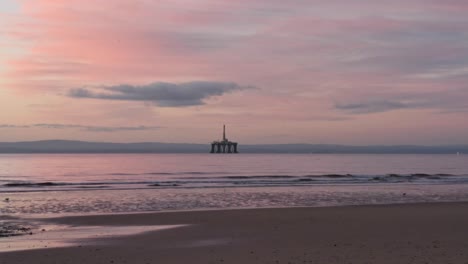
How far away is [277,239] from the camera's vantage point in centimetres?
1692

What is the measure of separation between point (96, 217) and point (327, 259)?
13.2 m

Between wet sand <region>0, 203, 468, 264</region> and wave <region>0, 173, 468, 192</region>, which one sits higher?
wet sand <region>0, 203, 468, 264</region>

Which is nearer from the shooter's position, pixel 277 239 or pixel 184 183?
pixel 277 239

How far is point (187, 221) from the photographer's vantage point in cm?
2223

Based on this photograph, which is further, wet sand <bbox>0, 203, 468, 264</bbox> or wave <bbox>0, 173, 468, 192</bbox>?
wave <bbox>0, 173, 468, 192</bbox>

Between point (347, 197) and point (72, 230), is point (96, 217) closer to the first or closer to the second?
point (72, 230)

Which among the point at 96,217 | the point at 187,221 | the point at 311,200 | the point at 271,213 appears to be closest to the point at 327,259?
the point at 187,221

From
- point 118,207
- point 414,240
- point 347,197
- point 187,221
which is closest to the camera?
point 414,240

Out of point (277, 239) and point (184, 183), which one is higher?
point (277, 239)

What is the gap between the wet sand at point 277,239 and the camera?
13570mm

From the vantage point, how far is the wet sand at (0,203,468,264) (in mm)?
13570

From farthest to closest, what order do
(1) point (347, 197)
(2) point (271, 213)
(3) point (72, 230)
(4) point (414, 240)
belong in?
(1) point (347, 197) → (2) point (271, 213) → (3) point (72, 230) → (4) point (414, 240)

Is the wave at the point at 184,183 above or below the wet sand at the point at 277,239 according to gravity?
below

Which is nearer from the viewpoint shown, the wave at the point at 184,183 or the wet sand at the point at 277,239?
the wet sand at the point at 277,239
